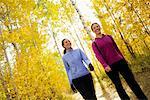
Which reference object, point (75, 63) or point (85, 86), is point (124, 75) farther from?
point (75, 63)

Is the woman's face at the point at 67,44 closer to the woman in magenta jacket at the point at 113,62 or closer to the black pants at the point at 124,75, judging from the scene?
the woman in magenta jacket at the point at 113,62

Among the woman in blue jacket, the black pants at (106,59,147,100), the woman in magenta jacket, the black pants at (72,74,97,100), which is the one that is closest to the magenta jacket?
the woman in magenta jacket

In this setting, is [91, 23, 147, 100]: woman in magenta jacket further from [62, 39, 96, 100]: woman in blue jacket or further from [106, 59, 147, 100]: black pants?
[62, 39, 96, 100]: woman in blue jacket

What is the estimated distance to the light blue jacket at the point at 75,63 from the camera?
5734 millimetres

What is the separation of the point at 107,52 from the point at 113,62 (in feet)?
0.78

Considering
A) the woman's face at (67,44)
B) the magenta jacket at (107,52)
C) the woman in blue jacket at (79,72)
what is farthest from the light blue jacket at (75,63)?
the magenta jacket at (107,52)

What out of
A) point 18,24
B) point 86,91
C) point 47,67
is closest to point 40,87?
point 47,67

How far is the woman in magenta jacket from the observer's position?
5.59m

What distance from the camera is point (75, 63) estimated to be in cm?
583

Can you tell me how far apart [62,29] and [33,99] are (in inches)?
600

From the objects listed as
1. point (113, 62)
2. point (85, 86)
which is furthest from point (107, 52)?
point (85, 86)

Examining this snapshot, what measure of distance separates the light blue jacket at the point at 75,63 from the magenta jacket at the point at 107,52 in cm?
29

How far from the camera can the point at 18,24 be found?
17.8 meters

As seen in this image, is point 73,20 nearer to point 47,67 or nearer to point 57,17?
point 57,17
